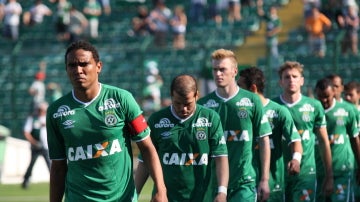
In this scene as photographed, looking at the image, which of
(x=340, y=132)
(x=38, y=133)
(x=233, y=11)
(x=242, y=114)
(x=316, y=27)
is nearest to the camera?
(x=242, y=114)

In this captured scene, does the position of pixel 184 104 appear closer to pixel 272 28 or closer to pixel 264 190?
pixel 264 190

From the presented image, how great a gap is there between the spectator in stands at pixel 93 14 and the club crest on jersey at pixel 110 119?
25.3 m

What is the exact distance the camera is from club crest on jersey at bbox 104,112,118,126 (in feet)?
26.2

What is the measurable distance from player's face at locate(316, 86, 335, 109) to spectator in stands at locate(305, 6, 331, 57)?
11.9 meters

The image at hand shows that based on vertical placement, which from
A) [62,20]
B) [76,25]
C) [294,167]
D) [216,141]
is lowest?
[294,167]

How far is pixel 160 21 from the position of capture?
3206 cm

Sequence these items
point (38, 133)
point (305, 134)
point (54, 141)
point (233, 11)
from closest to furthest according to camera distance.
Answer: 1. point (54, 141)
2. point (305, 134)
3. point (38, 133)
4. point (233, 11)

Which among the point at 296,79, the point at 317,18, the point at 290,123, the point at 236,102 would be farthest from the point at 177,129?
the point at 317,18

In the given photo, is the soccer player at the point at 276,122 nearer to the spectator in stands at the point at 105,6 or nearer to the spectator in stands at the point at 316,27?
the spectator in stands at the point at 316,27

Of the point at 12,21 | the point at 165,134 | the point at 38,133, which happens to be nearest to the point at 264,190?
the point at 165,134

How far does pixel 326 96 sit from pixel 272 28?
664 inches

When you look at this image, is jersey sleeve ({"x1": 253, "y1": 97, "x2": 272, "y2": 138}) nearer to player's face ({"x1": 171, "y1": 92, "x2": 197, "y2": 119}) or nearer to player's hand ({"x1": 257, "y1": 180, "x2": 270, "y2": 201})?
player's hand ({"x1": 257, "y1": 180, "x2": 270, "y2": 201})

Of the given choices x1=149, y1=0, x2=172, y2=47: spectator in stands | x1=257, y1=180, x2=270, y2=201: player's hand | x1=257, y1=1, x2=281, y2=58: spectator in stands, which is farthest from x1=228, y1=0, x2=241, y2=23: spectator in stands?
x1=257, y1=180, x2=270, y2=201: player's hand

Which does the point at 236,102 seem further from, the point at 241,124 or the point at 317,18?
the point at 317,18
